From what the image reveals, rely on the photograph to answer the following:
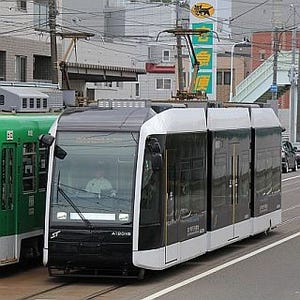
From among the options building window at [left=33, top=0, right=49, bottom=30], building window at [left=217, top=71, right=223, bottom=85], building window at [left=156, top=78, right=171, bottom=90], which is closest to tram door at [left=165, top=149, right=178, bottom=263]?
building window at [left=33, top=0, right=49, bottom=30]

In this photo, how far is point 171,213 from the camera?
49.6ft

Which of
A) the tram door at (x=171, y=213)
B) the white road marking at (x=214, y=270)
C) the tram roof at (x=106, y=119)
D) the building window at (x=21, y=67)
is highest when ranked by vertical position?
the building window at (x=21, y=67)

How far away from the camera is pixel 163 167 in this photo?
1480cm

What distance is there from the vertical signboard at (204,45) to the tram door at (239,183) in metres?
34.2

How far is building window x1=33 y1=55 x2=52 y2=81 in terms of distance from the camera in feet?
145

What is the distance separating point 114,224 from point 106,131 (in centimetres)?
152

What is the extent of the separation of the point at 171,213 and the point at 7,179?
268cm

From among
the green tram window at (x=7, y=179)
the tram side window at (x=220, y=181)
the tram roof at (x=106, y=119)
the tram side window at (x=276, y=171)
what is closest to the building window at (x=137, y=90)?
the tram side window at (x=276, y=171)

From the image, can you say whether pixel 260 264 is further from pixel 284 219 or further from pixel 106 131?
pixel 284 219

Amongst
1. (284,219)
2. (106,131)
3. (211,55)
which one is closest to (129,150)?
(106,131)

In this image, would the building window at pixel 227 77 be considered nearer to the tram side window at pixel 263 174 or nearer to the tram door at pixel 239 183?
the tram side window at pixel 263 174

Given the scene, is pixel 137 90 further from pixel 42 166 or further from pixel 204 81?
pixel 42 166

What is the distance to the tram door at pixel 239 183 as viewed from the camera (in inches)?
731

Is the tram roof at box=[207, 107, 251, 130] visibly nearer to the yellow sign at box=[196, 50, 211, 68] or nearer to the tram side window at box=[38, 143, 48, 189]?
the tram side window at box=[38, 143, 48, 189]
